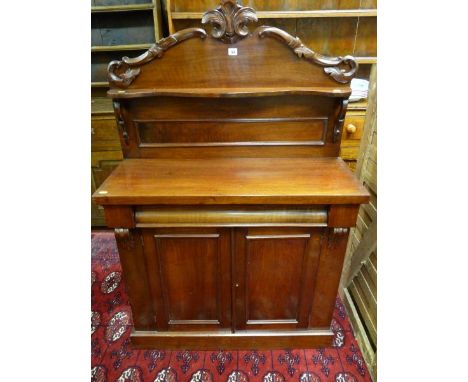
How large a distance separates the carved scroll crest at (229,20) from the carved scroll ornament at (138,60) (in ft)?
0.20

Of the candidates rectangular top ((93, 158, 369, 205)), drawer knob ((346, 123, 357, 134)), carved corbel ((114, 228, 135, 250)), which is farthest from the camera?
drawer knob ((346, 123, 357, 134))

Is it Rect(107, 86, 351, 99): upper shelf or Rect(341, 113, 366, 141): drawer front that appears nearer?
Answer: Rect(107, 86, 351, 99): upper shelf

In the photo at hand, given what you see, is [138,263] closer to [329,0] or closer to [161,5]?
[161,5]

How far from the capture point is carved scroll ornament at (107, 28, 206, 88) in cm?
119

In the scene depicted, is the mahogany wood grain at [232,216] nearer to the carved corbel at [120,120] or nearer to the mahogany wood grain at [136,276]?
the mahogany wood grain at [136,276]

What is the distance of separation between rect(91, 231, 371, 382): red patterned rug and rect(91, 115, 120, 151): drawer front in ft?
4.17

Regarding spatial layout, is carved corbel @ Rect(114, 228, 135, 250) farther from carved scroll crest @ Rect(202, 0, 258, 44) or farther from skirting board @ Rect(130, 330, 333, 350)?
carved scroll crest @ Rect(202, 0, 258, 44)

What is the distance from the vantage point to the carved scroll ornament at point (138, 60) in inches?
46.7

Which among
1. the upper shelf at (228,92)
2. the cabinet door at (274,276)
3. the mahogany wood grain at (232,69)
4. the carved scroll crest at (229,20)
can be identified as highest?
the carved scroll crest at (229,20)

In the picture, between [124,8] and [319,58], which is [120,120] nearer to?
[319,58]

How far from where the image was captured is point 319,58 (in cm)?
119

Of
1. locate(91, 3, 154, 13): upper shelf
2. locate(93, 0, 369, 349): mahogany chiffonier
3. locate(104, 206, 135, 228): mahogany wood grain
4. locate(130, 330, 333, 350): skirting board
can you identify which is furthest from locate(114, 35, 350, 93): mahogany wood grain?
locate(130, 330, 333, 350): skirting board

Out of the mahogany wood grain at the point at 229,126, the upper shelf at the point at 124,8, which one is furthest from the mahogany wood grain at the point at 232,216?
the upper shelf at the point at 124,8

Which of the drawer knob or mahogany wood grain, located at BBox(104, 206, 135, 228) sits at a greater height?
the drawer knob
